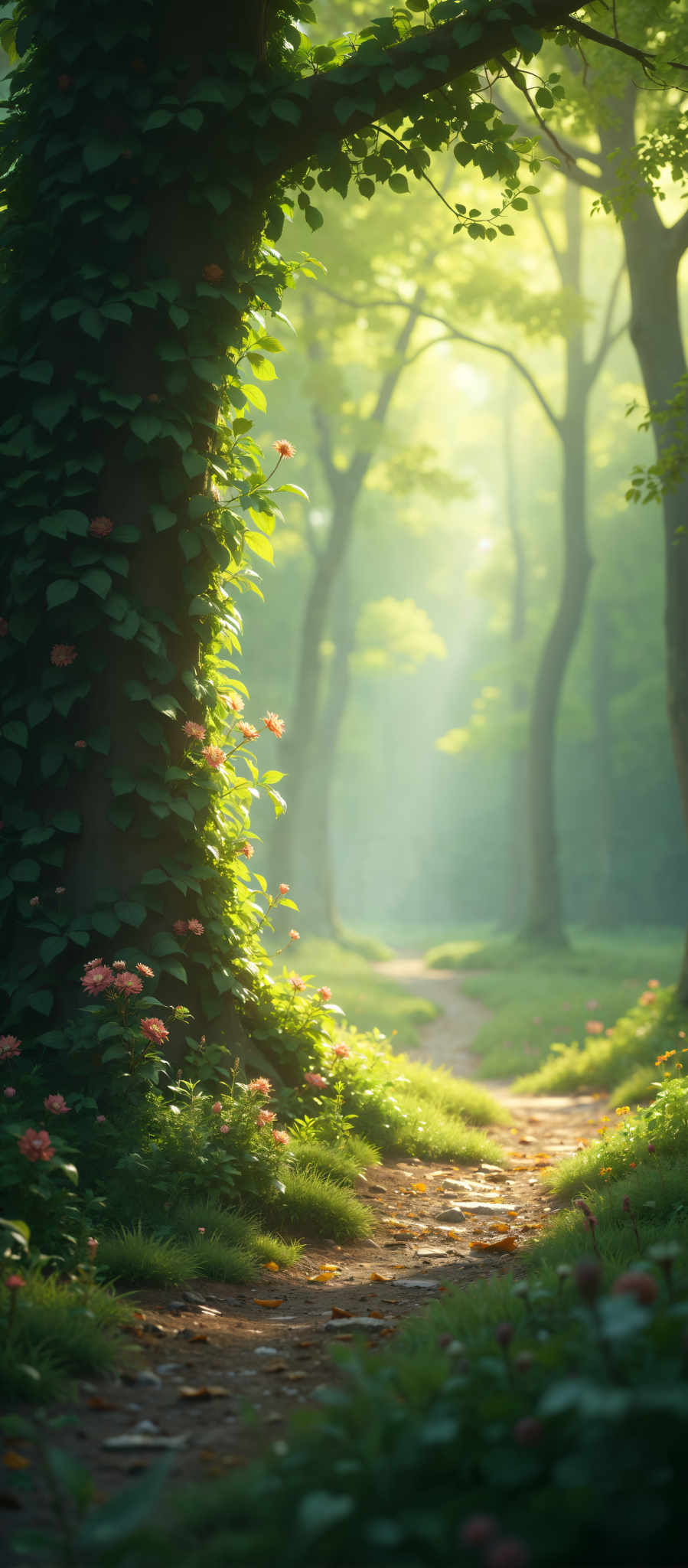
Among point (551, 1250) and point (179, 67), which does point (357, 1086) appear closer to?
point (551, 1250)

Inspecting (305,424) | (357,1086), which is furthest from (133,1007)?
(305,424)

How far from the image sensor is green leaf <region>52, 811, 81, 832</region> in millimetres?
4191

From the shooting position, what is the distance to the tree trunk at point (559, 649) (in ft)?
59.2

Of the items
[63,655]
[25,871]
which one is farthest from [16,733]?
[25,871]

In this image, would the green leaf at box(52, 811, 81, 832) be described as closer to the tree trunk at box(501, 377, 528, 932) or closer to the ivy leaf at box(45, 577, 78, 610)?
the ivy leaf at box(45, 577, 78, 610)

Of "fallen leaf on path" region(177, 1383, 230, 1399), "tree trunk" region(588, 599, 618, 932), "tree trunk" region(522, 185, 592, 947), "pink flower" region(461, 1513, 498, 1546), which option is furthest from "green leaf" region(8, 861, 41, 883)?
→ "tree trunk" region(588, 599, 618, 932)

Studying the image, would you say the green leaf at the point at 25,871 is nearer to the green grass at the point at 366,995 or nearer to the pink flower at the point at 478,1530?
the pink flower at the point at 478,1530

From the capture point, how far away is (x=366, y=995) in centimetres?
1392

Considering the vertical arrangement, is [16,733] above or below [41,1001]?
above

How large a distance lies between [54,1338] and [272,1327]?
0.97 meters

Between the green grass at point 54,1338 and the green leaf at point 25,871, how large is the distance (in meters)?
1.65

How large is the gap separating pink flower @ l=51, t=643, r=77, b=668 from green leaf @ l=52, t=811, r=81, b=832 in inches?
24.2

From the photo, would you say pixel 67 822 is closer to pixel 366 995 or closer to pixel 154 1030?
pixel 154 1030

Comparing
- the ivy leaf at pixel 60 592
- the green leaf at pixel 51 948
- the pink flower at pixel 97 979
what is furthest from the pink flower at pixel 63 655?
the pink flower at pixel 97 979
